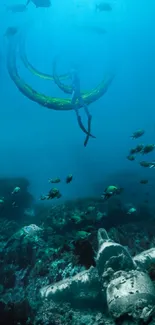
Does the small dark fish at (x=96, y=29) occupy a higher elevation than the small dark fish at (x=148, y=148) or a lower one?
higher

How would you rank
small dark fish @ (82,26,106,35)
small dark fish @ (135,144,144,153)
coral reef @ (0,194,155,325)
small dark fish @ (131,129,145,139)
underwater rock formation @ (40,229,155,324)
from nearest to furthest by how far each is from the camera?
underwater rock formation @ (40,229,155,324), coral reef @ (0,194,155,325), small dark fish @ (135,144,144,153), small dark fish @ (131,129,145,139), small dark fish @ (82,26,106,35)

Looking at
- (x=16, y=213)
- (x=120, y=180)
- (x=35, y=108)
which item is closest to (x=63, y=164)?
(x=35, y=108)

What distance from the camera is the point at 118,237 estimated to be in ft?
31.1

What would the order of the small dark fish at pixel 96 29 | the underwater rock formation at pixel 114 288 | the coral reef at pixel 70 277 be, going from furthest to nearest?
the small dark fish at pixel 96 29 < the coral reef at pixel 70 277 < the underwater rock formation at pixel 114 288

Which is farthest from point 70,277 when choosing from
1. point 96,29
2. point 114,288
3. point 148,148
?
point 96,29

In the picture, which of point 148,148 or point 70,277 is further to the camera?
point 148,148

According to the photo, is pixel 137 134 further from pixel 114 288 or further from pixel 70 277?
pixel 114 288

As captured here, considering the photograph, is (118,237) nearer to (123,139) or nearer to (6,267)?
(6,267)

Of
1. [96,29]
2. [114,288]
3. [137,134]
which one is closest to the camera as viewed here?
[114,288]

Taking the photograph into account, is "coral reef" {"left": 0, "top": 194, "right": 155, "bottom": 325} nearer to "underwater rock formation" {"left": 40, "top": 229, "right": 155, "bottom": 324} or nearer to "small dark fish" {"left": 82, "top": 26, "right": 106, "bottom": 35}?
"underwater rock formation" {"left": 40, "top": 229, "right": 155, "bottom": 324}

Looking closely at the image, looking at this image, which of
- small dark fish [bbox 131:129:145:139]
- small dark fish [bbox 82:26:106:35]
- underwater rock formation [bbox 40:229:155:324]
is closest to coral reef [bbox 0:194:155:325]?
underwater rock formation [bbox 40:229:155:324]

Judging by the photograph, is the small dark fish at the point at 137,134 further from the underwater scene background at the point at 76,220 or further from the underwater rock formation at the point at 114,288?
the underwater rock formation at the point at 114,288

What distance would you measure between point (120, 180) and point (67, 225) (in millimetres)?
34143

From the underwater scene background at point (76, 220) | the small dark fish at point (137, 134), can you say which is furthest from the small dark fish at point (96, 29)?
the small dark fish at point (137, 134)
